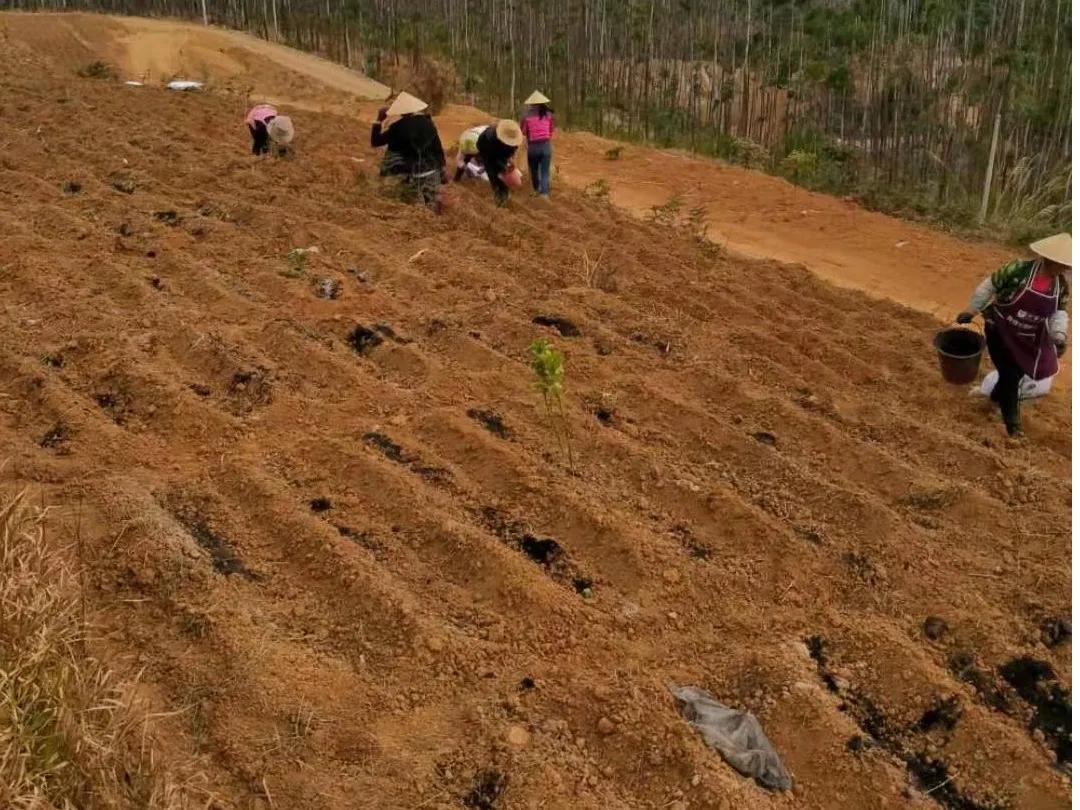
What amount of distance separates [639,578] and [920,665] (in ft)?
3.17

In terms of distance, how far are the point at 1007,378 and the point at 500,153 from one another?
4320mm

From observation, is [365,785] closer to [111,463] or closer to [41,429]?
[111,463]

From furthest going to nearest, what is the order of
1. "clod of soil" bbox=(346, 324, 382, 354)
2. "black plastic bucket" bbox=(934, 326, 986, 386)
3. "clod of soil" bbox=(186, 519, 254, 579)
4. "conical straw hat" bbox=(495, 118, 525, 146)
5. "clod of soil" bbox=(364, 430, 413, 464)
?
"conical straw hat" bbox=(495, 118, 525, 146) < "black plastic bucket" bbox=(934, 326, 986, 386) < "clod of soil" bbox=(346, 324, 382, 354) < "clod of soil" bbox=(364, 430, 413, 464) < "clod of soil" bbox=(186, 519, 254, 579)

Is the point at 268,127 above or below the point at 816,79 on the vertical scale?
below

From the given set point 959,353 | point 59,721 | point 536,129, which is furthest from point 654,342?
point 59,721

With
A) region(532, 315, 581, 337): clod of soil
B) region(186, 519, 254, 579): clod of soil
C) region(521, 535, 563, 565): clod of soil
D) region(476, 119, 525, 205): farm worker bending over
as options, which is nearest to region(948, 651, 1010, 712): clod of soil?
region(521, 535, 563, 565): clod of soil

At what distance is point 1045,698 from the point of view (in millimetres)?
3115

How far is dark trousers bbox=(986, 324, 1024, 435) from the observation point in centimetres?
478

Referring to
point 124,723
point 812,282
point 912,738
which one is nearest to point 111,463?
point 124,723

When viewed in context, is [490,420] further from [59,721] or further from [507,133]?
[507,133]

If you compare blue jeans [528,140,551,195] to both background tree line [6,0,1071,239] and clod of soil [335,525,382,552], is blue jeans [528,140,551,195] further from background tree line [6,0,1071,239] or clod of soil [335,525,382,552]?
clod of soil [335,525,382,552]

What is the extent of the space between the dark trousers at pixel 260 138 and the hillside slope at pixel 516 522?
2.04 m

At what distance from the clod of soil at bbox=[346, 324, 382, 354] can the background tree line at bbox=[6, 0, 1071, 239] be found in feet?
21.1

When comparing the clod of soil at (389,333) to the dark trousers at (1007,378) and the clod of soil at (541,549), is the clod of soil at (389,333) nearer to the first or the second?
the clod of soil at (541,549)
